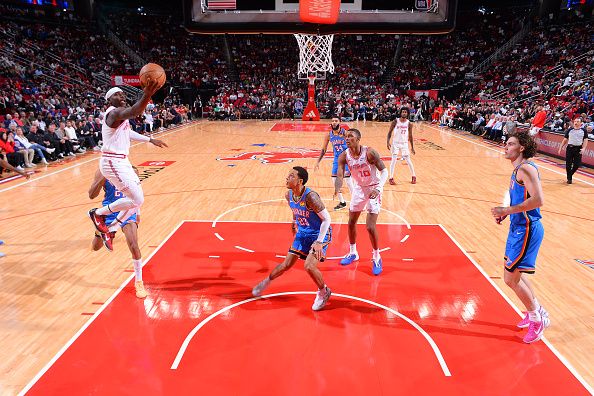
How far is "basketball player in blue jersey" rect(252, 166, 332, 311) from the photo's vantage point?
181 inches

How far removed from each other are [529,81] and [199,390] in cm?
2930

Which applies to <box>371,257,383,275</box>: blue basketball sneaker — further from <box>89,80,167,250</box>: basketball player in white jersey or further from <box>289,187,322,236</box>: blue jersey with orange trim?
<box>89,80,167,250</box>: basketball player in white jersey

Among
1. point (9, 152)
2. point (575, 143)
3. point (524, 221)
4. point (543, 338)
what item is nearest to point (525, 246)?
point (524, 221)

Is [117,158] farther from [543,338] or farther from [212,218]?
[543,338]

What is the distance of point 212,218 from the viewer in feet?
27.5

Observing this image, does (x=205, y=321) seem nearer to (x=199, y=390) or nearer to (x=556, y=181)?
(x=199, y=390)

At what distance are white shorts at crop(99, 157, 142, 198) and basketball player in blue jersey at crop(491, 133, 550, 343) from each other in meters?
3.81

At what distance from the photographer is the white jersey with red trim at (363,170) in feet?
19.1

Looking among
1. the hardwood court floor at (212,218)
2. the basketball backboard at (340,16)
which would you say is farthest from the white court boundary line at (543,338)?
the basketball backboard at (340,16)

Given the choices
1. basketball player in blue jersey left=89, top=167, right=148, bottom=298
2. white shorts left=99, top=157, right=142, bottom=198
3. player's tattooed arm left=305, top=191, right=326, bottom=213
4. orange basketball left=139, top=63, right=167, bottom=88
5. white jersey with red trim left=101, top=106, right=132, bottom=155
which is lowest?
basketball player in blue jersey left=89, top=167, right=148, bottom=298

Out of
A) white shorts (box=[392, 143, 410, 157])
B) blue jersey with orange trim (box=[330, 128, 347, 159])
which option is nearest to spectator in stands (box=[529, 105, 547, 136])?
white shorts (box=[392, 143, 410, 157])

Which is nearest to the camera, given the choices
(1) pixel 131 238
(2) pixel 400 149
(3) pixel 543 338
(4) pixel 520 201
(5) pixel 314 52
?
(4) pixel 520 201

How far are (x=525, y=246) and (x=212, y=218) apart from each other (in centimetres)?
564

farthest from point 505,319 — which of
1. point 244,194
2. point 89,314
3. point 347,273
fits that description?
point 244,194
